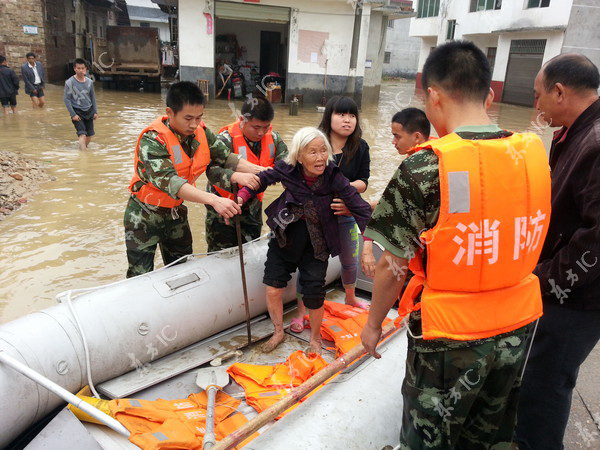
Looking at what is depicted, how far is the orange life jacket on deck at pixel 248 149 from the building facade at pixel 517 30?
11485 millimetres

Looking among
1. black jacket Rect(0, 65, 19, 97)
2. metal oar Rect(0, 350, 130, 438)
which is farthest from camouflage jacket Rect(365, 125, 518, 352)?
black jacket Rect(0, 65, 19, 97)

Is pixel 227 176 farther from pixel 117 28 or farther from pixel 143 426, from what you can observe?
pixel 117 28

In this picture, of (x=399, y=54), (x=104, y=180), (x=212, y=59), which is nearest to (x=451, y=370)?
(x=104, y=180)

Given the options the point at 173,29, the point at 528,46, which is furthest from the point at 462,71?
the point at 173,29

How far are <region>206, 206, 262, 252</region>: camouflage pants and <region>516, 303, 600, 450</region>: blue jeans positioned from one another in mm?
1870

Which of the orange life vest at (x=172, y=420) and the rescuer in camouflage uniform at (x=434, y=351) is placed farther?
the orange life vest at (x=172, y=420)

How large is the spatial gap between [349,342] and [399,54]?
30038mm

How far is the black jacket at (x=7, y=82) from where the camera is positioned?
31.7 feet

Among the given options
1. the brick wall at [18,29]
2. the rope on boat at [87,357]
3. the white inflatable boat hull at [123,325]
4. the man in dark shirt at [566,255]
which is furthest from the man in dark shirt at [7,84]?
the man in dark shirt at [566,255]

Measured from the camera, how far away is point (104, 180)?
21.2ft

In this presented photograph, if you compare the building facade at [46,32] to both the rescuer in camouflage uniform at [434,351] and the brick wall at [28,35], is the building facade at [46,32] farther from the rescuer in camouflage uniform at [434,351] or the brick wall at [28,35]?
the rescuer in camouflage uniform at [434,351]

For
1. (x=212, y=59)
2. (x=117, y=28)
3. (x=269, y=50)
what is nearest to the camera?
(x=212, y=59)

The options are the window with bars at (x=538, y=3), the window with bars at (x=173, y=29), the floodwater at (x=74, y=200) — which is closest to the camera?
the floodwater at (x=74, y=200)

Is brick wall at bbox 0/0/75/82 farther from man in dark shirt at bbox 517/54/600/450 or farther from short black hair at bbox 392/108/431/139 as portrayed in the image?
man in dark shirt at bbox 517/54/600/450
